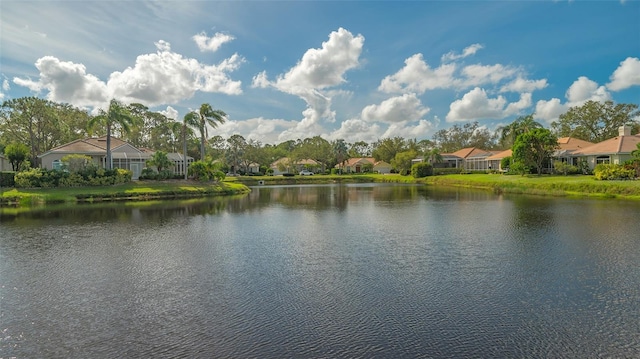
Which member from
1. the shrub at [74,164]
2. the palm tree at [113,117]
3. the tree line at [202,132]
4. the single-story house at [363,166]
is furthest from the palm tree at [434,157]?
the shrub at [74,164]

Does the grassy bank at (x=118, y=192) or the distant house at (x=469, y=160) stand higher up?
the distant house at (x=469, y=160)

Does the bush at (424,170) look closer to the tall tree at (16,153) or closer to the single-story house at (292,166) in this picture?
the single-story house at (292,166)

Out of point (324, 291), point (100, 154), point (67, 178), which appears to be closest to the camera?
point (324, 291)

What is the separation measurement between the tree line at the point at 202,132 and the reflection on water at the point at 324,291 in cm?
3296

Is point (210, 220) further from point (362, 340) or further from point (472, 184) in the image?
point (472, 184)

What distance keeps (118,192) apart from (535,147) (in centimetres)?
5006

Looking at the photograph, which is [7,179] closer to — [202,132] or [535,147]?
[202,132]

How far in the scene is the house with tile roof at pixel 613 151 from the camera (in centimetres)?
4662

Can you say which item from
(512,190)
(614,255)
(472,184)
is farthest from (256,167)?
Result: (614,255)

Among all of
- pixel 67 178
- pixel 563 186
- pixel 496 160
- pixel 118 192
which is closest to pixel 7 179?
pixel 67 178

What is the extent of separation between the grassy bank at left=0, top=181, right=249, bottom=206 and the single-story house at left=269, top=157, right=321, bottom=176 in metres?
43.5

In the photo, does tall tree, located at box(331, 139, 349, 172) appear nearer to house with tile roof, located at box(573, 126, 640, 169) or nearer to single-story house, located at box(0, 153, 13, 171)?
house with tile roof, located at box(573, 126, 640, 169)

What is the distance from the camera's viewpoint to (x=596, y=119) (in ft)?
230

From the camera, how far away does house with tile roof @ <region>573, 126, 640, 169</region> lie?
1836 inches
